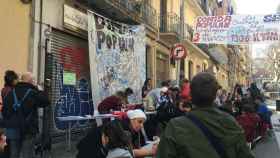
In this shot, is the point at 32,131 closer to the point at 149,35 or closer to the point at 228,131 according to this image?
the point at 228,131

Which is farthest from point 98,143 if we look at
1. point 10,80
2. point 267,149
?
point 267,149

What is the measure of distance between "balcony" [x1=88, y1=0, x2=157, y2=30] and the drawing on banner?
1.62 m

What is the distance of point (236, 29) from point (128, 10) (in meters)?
5.27

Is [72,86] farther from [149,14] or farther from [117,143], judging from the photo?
[117,143]

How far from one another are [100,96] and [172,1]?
48.1 ft

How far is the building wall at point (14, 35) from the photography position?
397 inches

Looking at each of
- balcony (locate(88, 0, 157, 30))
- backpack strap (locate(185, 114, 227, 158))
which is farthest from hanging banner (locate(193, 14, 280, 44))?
backpack strap (locate(185, 114, 227, 158))

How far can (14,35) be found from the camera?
34.6ft

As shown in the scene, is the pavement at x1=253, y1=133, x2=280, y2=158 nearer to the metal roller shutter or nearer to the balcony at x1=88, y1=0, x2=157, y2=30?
the metal roller shutter

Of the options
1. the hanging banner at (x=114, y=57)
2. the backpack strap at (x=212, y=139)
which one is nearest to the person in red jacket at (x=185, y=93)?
the hanging banner at (x=114, y=57)

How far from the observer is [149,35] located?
2131 cm

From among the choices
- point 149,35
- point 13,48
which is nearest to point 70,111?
point 13,48

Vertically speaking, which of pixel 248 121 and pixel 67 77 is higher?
pixel 67 77

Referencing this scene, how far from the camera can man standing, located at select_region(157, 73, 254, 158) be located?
2.99 m
